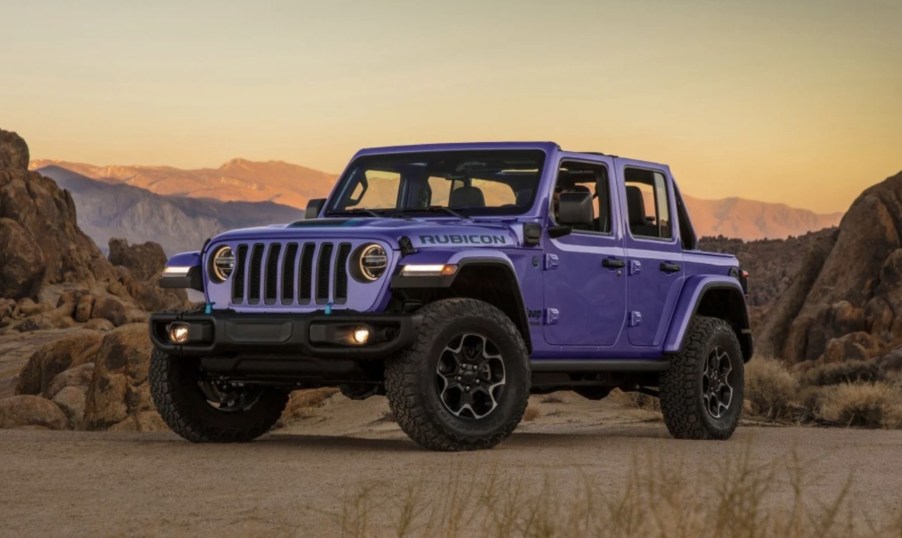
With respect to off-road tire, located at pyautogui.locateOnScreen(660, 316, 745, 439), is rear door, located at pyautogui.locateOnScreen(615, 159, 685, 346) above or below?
above

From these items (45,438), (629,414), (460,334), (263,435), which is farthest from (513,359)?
(629,414)

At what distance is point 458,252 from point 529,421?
27.4 feet

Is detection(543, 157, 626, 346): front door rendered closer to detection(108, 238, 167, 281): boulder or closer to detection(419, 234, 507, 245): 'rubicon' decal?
detection(419, 234, 507, 245): 'rubicon' decal

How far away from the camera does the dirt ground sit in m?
7.35

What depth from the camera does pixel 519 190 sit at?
11.9 metres

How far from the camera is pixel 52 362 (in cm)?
3225

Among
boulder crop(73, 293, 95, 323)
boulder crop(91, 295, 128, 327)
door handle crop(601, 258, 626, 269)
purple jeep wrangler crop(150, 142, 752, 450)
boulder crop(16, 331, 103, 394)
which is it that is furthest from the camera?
boulder crop(73, 293, 95, 323)

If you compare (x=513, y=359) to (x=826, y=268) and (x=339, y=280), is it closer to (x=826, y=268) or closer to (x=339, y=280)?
(x=339, y=280)

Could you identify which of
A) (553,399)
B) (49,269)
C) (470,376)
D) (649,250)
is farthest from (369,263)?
(49,269)

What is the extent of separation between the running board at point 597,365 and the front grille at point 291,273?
72.1 inches

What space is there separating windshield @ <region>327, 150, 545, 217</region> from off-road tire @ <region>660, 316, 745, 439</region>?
2424 mm

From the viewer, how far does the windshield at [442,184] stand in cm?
1183

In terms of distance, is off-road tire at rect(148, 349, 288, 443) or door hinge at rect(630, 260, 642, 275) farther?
door hinge at rect(630, 260, 642, 275)

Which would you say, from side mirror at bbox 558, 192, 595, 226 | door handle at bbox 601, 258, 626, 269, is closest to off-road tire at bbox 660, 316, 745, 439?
door handle at bbox 601, 258, 626, 269
